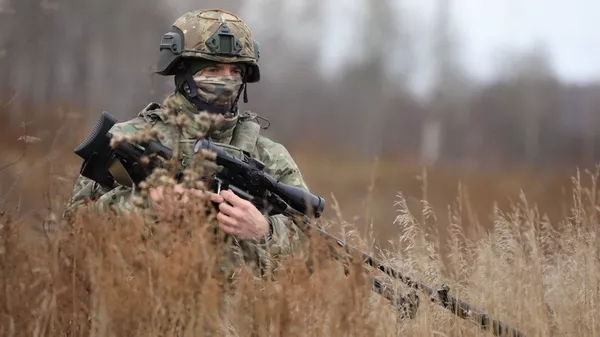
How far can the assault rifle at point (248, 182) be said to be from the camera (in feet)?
12.1

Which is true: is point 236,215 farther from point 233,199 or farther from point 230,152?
point 230,152

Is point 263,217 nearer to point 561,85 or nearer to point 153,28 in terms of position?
point 153,28

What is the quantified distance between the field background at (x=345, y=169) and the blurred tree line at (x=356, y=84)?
2.5 inches

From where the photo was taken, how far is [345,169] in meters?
Answer: 17.6

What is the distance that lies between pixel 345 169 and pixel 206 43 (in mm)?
13413

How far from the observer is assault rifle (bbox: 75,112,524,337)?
370 centimetres

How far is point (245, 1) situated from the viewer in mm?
22234

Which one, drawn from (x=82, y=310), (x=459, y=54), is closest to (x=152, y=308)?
(x=82, y=310)

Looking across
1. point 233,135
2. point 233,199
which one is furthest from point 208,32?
point 233,199

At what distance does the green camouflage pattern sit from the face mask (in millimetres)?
116

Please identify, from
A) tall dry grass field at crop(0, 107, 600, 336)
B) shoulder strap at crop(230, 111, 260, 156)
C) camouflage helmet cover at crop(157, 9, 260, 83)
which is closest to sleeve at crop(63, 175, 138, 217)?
tall dry grass field at crop(0, 107, 600, 336)

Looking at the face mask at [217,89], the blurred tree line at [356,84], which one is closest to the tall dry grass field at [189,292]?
the face mask at [217,89]

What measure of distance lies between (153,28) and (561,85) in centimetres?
1297

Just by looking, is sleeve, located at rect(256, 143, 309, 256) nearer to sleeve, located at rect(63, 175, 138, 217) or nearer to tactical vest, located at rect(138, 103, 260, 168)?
tactical vest, located at rect(138, 103, 260, 168)
